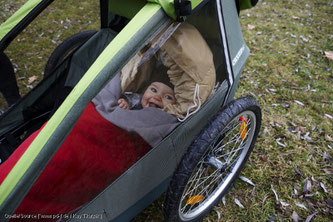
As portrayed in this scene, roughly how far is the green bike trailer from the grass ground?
0.37 meters

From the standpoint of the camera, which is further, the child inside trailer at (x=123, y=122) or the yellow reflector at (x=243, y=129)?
the yellow reflector at (x=243, y=129)

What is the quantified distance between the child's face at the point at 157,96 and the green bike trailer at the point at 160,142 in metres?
0.16

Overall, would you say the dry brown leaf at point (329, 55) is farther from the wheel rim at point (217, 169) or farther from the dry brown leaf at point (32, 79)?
the dry brown leaf at point (32, 79)

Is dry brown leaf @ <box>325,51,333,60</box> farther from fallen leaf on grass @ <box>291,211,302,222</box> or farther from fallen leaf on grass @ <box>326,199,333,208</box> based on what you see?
fallen leaf on grass @ <box>291,211,302,222</box>

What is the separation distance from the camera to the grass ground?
1.84 m

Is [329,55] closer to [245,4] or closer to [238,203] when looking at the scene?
[245,4]

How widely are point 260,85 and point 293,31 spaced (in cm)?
156

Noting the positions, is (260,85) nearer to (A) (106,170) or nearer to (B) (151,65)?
(B) (151,65)

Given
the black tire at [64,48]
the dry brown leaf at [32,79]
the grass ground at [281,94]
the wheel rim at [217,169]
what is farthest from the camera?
the dry brown leaf at [32,79]

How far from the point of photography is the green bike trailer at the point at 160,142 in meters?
0.82

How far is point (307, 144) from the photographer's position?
2236mm

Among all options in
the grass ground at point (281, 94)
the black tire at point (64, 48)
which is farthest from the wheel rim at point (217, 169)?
the black tire at point (64, 48)

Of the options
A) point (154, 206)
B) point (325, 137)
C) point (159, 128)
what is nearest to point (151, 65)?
point (159, 128)

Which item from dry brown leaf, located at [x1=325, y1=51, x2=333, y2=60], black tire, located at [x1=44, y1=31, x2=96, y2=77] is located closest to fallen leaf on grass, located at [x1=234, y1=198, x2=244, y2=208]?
black tire, located at [x1=44, y1=31, x2=96, y2=77]
